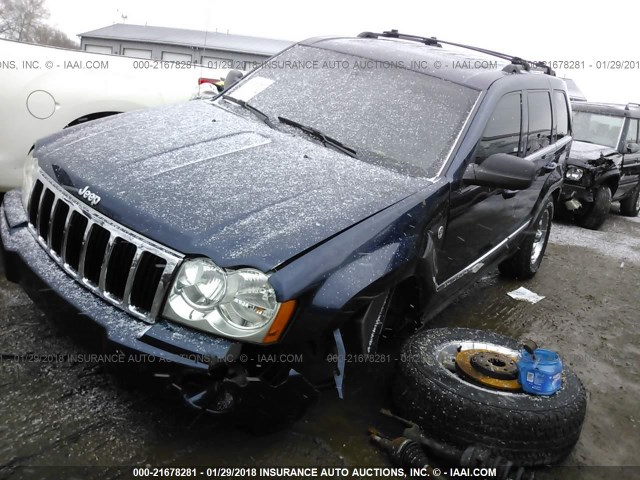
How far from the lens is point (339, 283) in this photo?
2.24 m

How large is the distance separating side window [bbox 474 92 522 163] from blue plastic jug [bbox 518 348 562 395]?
1.12 m

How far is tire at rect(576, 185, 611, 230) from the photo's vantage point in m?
8.27

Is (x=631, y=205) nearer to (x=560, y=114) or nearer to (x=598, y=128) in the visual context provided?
(x=598, y=128)

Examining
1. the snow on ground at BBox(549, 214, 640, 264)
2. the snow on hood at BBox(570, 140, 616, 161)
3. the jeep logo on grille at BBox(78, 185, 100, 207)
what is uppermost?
the jeep logo on grille at BBox(78, 185, 100, 207)

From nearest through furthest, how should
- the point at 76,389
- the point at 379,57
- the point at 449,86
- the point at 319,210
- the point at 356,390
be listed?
the point at 319,210, the point at 76,389, the point at 356,390, the point at 449,86, the point at 379,57

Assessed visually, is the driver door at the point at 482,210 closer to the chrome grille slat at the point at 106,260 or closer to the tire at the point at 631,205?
the chrome grille slat at the point at 106,260

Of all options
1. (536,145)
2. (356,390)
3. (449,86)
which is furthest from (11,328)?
(536,145)

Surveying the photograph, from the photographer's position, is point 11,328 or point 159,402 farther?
point 11,328

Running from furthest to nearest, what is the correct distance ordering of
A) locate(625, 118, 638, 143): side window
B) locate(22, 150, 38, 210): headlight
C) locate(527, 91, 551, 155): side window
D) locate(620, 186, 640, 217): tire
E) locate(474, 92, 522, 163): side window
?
locate(620, 186, 640, 217): tire < locate(625, 118, 638, 143): side window < locate(527, 91, 551, 155): side window < locate(474, 92, 522, 163): side window < locate(22, 150, 38, 210): headlight

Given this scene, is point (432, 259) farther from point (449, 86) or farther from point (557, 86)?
point (557, 86)

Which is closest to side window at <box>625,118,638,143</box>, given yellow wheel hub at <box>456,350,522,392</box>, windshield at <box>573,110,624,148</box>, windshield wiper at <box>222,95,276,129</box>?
windshield at <box>573,110,624,148</box>

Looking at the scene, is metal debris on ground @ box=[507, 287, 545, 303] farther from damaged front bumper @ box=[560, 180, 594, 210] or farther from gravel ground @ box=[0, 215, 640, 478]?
damaged front bumper @ box=[560, 180, 594, 210]

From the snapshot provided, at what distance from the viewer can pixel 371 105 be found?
3.41 metres

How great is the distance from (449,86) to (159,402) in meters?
2.42
